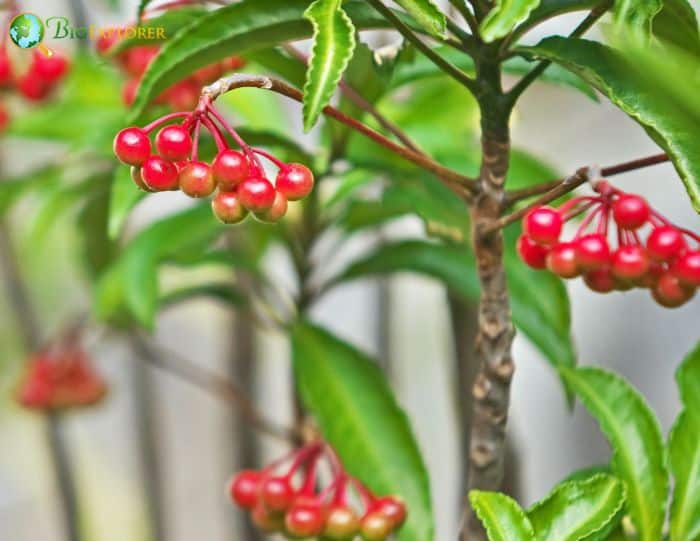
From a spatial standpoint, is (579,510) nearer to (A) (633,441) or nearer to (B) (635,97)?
(A) (633,441)

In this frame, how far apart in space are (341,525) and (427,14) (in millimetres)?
421

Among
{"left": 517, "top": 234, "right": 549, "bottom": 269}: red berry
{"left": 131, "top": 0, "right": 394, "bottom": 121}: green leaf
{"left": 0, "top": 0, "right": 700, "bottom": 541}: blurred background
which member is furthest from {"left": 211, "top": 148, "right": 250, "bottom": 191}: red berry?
{"left": 0, "top": 0, "right": 700, "bottom": 541}: blurred background

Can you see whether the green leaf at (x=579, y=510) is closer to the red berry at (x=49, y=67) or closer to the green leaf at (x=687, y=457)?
the green leaf at (x=687, y=457)

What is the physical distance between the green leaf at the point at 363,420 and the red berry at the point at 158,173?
0.39 metres

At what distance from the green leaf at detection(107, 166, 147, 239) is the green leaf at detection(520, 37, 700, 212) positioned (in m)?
0.35

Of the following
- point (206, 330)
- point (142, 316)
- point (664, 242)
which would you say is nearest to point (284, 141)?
point (142, 316)

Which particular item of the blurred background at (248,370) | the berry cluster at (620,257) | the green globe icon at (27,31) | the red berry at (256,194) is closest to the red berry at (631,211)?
the berry cluster at (620,257)

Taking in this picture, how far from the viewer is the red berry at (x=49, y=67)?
1.30 m

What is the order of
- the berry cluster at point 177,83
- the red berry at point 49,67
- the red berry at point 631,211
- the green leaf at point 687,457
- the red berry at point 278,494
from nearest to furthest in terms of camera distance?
the red berry at point 631,211 → the green leaf at point 687,457 → the red berry at point 278,494 → the berry cluster at point 177,83 → the red berry at point 49,67

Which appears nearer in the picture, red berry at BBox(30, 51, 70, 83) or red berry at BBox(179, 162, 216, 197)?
red berry at BBox(179, 162, 216, 197)

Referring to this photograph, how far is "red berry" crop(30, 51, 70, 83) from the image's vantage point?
1300 mm

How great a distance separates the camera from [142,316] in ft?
3.28

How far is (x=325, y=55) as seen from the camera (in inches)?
19.6

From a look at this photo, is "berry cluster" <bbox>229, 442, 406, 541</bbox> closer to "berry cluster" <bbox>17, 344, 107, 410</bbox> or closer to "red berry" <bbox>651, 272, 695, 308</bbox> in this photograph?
"red berry" <bbox>651, 272, 695, 308</bbox>
